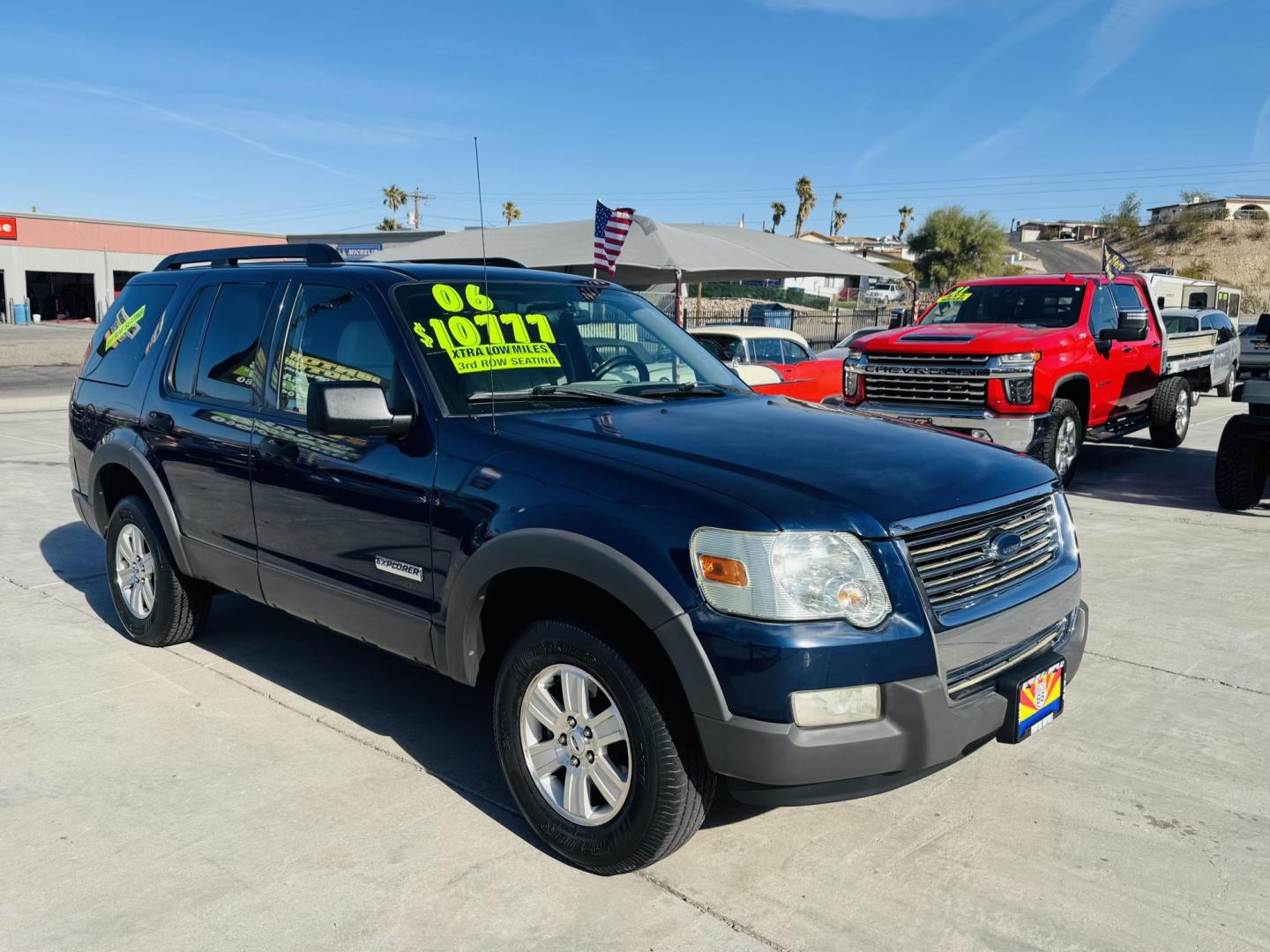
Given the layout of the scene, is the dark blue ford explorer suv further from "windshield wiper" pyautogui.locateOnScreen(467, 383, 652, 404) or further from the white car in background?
the white car in background

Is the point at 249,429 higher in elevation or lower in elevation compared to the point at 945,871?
higher

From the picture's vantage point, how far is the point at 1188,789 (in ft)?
12.1

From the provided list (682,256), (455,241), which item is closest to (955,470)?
(682,256)

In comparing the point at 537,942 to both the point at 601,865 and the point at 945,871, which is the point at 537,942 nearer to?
the point at 601,865

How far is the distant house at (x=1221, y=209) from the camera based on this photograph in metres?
85.4

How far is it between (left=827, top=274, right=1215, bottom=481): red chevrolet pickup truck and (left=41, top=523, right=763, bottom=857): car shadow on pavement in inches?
190

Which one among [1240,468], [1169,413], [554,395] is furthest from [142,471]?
[1169,413]

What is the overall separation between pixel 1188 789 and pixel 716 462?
85.9 inches

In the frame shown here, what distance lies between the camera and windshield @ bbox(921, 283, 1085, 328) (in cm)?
1015

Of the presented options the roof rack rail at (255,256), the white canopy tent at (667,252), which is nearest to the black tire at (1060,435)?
the roof rack rail at (255,256)

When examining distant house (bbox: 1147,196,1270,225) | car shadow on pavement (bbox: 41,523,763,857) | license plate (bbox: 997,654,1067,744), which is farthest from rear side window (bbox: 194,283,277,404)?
distant house (bbox: 1147,196,1270,225)

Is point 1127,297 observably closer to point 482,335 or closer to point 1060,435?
point 1060,435

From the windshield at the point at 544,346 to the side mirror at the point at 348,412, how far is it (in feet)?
0.79

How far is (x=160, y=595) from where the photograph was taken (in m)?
4.99
